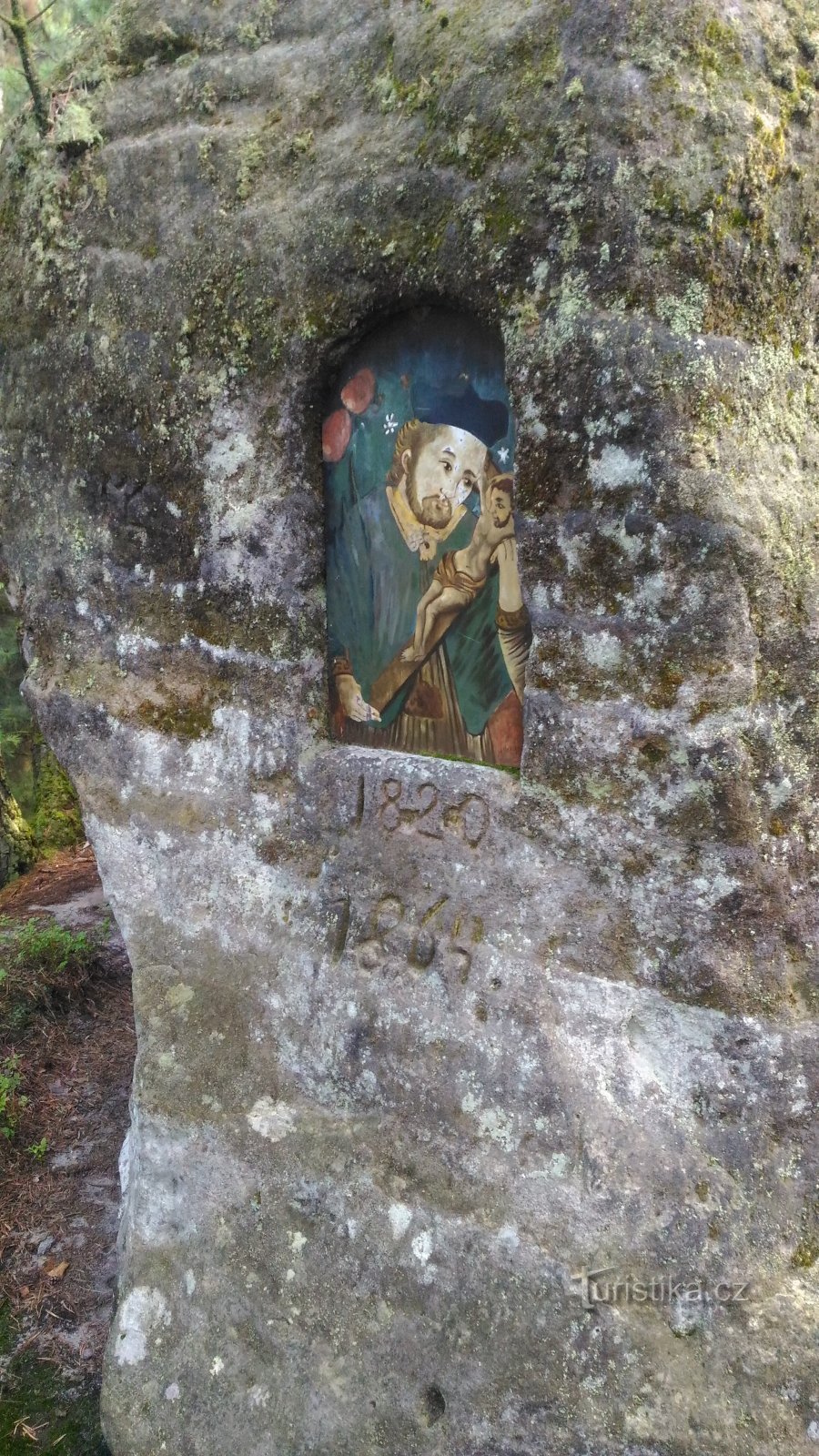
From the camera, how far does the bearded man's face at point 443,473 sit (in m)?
2.87

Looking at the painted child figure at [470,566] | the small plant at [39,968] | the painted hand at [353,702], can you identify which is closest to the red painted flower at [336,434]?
the painted child figure at [470,566]

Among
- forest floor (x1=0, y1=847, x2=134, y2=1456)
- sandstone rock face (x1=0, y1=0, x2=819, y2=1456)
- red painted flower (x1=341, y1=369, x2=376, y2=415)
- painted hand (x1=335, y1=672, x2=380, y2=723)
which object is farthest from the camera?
forest floor (x1=0, y1=847, x2=134, y2=1456)

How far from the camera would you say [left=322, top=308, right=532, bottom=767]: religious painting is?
9.34 ft

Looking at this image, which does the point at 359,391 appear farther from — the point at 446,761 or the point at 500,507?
the point at 446,761

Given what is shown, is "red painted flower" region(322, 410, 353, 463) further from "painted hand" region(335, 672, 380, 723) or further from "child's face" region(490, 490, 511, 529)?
"painted hand" region(335, 672, 380, 723)

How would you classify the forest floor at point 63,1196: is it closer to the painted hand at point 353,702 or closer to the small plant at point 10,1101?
the small plant at point 10,1101

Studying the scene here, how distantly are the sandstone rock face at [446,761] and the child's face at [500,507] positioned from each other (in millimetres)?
173

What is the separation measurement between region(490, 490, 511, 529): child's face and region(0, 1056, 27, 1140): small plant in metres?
4.06

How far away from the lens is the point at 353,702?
129 inches

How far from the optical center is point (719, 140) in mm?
2396

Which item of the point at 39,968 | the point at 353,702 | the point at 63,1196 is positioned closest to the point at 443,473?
the point at 353,702


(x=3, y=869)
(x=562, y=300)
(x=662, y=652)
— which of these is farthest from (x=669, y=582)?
(x=3, y=869)

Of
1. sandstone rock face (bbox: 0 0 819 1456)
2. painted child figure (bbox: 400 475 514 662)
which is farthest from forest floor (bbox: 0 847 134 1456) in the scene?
painted child figure (bbox: 400 475 514 662)

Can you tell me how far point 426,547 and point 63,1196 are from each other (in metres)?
3.58
